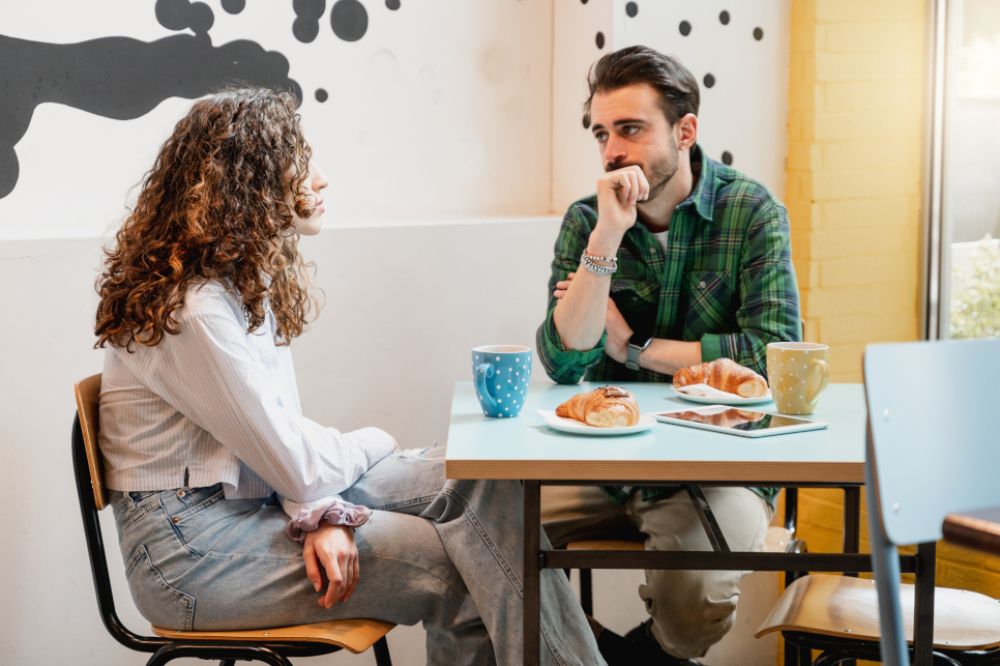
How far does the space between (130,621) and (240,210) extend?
1110 millimetres

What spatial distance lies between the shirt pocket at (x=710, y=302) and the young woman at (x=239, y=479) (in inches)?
25.1

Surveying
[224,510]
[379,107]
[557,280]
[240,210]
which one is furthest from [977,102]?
[224,510]

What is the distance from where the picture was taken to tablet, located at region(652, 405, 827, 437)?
4.87ft

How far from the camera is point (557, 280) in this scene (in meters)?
2.15

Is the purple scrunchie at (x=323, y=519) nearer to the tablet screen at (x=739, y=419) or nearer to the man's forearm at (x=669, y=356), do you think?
the tablet screen at (x=739, y=419)

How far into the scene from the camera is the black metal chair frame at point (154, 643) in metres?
1.51

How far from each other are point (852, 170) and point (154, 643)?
1.94 meters

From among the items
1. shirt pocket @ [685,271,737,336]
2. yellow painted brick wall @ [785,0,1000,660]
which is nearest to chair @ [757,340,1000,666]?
shirt pocket @ [685,271,737,336]

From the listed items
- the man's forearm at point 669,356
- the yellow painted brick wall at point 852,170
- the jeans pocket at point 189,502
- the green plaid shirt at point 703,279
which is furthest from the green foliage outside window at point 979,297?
the jeans pocket at point 189,502

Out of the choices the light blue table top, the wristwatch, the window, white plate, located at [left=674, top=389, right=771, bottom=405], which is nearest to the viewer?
the light blue table top

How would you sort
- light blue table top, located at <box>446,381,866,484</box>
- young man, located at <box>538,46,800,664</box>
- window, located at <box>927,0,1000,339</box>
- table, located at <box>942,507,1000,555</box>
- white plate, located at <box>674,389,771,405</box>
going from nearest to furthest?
table, located at <box>942,507,1000,555</box> < light blue table top, located at <box>446,381,866,484</box> < white plate, located at <box>674,389,771,405</box> < young man, located at <box>538,46,800,664</box> < window, located at <box>927,0,1000,339</box>

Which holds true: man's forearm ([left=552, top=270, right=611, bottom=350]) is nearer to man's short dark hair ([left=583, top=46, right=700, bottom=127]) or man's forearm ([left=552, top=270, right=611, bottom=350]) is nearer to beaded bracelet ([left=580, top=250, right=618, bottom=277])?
beaded bracelet ([left=580, top=250, right=618, bottom=277])

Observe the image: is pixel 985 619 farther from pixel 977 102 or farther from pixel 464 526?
pixel 977 102

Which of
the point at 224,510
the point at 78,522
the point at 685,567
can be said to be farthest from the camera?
the point at 78,522
